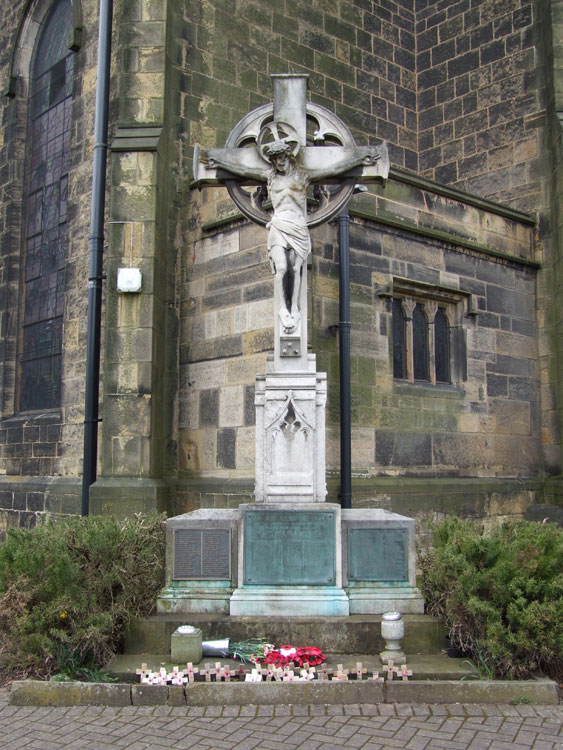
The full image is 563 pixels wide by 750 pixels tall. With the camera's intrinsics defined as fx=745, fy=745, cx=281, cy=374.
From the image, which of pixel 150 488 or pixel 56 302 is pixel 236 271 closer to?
pixel 150 488

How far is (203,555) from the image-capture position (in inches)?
244

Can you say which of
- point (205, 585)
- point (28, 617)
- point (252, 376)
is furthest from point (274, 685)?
point (252, 376)

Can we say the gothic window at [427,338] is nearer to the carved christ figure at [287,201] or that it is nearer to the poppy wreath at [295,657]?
the carved christ figure at [287,201]

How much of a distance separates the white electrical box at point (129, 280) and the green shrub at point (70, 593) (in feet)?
13.4

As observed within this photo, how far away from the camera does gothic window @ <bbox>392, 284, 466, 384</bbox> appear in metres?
10.3

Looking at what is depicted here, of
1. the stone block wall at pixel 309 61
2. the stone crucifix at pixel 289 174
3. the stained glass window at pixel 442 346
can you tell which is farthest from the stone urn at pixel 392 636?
the stone block wall at pixel 309 61

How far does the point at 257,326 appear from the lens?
30.8 feet

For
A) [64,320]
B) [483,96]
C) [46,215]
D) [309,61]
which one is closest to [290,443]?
[64,320]

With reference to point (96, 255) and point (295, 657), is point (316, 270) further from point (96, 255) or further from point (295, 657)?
point (295, 657)

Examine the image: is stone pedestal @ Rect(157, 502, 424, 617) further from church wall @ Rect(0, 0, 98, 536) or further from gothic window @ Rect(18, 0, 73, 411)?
gothic window @ Rect(18, 0, 73, 411)

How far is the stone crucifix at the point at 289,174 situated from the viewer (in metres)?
6.40

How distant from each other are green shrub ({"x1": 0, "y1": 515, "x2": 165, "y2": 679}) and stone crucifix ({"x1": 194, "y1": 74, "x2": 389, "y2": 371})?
6.69 feet

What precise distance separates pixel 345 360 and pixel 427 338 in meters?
2.07

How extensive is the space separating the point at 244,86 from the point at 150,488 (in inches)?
248
